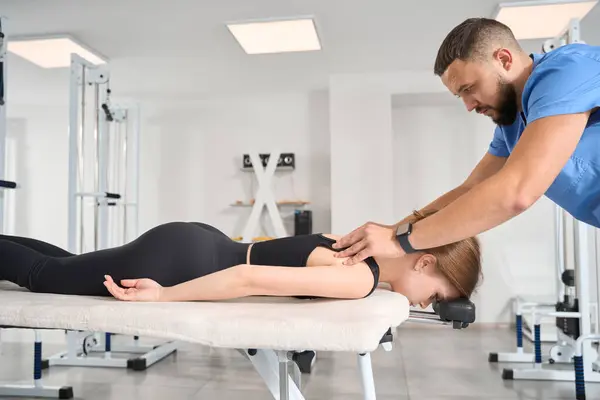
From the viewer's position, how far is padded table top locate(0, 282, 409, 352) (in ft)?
3.35

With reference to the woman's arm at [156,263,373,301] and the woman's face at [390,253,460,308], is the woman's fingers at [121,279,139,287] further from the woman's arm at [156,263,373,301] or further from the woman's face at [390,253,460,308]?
the woman's face at [390,253,460,308]

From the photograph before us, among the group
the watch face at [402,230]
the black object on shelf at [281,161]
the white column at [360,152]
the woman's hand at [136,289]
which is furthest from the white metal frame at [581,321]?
the black object on shelf at [281,161]

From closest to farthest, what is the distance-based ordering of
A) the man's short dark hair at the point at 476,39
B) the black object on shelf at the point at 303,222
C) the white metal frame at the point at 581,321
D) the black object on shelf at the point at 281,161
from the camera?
the man's short dark hair at the point at 476,39, the white metal frame at the point at 581,321, the black object on shelf at the point at 303,222, the black object on shelf at the point at 281,161

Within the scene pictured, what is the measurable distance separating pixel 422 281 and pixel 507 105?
521mm

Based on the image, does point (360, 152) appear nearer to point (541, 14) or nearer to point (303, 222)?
point (303, 222)

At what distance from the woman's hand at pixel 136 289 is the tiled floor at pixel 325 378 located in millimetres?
1341

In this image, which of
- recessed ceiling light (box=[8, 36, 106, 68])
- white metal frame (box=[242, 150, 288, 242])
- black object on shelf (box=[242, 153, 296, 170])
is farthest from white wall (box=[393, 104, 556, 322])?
recessed ceiling light (box=[8, 36, 106, 68])

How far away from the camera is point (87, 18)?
10.8 feet

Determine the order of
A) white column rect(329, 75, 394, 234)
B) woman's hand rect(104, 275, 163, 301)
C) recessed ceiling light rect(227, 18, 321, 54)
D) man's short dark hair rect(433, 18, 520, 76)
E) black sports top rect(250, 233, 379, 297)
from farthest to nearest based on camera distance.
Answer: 1. white column rect(329, 75, 394, 234)
2. recessed ceiling light rect(227, 18, 321, 54)
3. black sports top rect(250, 233, 379, 297)
4. woman's hand rect(104, 275, 163, 301)
5. man's short dark hair rect(433, 18, 520, 76)

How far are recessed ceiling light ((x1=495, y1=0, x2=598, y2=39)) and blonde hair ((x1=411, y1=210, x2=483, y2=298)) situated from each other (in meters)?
2.16

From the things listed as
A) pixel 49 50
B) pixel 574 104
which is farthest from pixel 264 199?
pixel 574 104

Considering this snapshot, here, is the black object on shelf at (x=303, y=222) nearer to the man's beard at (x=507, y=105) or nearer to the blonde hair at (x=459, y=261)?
the blonde hair at (x=459, y=261)

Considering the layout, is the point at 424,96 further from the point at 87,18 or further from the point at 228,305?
the point at 228,305

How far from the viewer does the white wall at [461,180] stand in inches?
183
